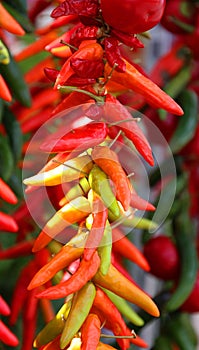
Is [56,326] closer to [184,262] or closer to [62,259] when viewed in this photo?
[62,259]

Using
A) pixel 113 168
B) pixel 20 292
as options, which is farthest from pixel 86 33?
pixel 20 292

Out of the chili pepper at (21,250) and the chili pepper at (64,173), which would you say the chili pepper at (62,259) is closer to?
the chili pepper at (64,173)

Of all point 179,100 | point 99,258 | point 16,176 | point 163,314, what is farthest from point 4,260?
point 99,258

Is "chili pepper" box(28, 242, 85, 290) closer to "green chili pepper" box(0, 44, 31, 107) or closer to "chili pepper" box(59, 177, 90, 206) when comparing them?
"chili pepper" box(59, 177, 90, 206)

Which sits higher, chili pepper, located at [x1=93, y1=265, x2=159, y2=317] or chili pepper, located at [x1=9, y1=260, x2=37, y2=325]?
chili pepper, located at [x1=93, y1=265, x2=159, y2=317]

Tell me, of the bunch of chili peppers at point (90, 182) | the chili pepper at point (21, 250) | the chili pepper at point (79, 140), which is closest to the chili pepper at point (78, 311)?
the bunch of chili peppers at point (90, 182)

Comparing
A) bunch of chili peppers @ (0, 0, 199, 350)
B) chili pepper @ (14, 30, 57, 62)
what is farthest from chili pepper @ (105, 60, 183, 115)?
chili pepper @ (14, 30, 57, 62)
